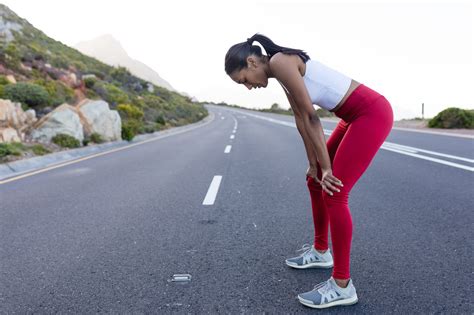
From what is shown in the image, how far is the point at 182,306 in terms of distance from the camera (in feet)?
7.79

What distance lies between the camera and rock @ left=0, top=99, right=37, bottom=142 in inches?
414

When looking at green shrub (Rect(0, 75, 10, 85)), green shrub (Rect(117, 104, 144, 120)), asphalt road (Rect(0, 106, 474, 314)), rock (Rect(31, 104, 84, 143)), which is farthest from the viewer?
green shrub (Rect(117, 104, 144, 120))

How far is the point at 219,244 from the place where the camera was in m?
3.46

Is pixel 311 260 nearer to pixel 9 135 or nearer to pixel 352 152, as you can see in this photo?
pixel 352 152

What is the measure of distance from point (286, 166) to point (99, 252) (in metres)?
5.24

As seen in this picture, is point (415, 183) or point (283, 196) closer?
point (283, 196)

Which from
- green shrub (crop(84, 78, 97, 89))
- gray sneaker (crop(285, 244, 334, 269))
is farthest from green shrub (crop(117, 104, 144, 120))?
gray sneaker (crop(285, 244, 334, 269))

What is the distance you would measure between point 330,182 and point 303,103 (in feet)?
1.76

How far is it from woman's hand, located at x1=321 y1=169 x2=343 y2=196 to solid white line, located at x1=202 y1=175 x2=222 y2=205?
2819mm

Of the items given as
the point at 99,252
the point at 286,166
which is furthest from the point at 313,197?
the point at 286,166

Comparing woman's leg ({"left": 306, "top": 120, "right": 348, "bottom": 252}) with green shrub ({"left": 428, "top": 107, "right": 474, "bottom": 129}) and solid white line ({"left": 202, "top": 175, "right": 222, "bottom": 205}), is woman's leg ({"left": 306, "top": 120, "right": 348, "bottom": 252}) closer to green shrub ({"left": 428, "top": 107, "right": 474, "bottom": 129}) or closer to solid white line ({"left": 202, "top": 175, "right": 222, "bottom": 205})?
solid white line ({"left": 202, "top": 175, "right": 222, "bottom": 205})

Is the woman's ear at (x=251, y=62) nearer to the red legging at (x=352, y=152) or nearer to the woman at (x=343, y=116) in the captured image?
the woman at (x=343, y=116)

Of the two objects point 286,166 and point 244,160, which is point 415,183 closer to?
point 286,166

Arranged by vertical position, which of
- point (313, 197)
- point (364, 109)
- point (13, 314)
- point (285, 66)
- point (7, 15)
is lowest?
point (13, 314)
